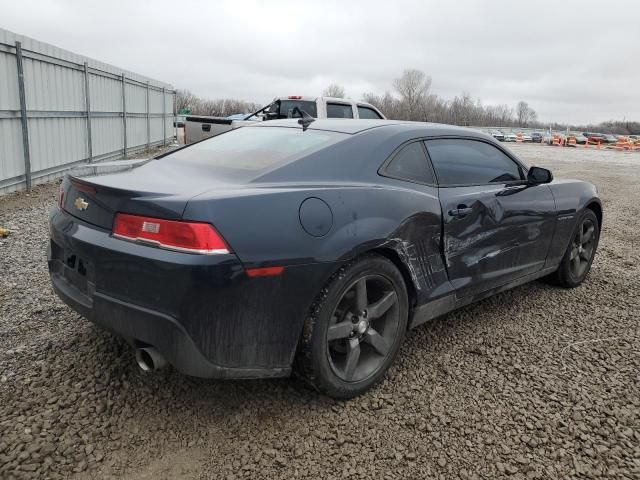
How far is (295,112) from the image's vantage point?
10.2 metres

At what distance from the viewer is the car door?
3.19m

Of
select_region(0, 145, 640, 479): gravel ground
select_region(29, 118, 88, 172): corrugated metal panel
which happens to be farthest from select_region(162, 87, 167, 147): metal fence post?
select_region(0, 145, 640, 479): gravel ground

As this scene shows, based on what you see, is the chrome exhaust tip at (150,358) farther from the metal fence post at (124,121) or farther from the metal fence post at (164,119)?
the metal fence post at (164,119)

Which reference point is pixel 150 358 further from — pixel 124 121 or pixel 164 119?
pixel 164 119

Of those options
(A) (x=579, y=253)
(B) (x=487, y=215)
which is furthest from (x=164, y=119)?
(B) (x=487, y=215)

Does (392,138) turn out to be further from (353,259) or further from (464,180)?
(353,259)

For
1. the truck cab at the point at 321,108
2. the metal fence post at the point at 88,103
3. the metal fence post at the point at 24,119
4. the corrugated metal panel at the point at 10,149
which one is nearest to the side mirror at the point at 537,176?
the truck cab at the point at 321,108

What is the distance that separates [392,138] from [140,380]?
6.39 ft

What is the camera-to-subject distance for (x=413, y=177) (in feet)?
9.98

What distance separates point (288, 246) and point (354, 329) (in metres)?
0.66

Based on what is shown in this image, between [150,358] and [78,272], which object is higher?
[78,272]

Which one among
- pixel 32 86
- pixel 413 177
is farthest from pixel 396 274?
pixel 32 86

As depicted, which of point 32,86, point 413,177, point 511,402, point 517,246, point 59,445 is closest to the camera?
point 59,445

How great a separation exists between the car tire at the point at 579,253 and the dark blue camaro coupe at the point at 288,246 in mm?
1174
